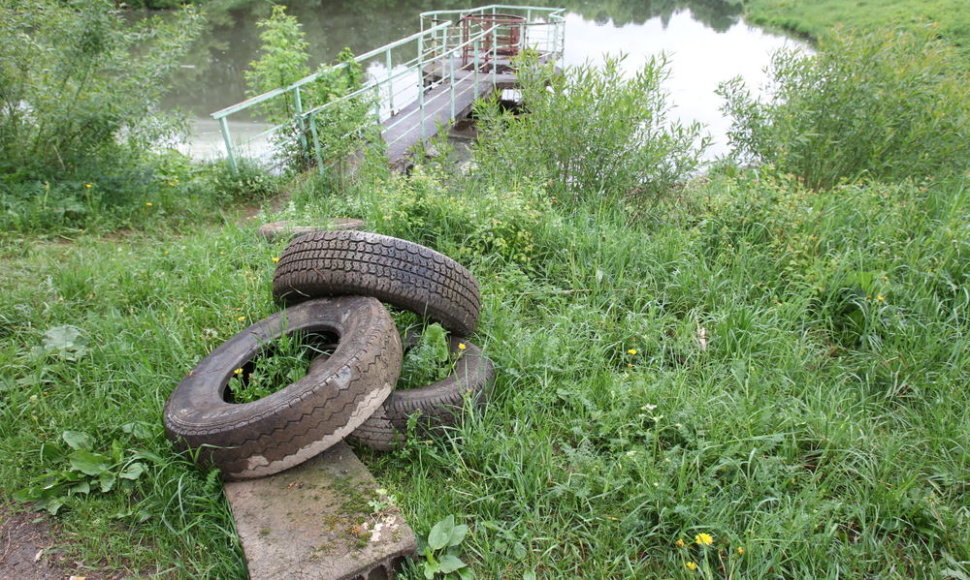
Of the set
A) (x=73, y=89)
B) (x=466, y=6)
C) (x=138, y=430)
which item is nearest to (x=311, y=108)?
(x=73, y=89)

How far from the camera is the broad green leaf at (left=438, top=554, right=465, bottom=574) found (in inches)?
81.4

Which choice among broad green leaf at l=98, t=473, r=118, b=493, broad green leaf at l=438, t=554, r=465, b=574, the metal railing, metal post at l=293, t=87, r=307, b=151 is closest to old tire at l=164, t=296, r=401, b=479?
broad green leaf at l=98, t=473, r=118, b=493

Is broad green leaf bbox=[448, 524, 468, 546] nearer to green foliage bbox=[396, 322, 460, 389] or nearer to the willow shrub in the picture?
green foliage bbox=[396, 322, 460, 389]

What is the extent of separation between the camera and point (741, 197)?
4.26 m

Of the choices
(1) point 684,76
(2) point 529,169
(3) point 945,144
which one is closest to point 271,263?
(2) point 529,169

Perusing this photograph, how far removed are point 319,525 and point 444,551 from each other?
0.47 meters

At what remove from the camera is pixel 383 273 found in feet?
9.31

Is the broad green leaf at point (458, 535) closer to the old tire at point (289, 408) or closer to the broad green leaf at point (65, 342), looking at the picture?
the old tire at point (289, 408)

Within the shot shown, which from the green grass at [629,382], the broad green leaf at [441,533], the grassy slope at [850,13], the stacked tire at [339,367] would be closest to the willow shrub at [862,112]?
the green grass at [629,382]

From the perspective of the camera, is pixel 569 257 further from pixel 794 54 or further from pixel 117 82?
pixel 117 82

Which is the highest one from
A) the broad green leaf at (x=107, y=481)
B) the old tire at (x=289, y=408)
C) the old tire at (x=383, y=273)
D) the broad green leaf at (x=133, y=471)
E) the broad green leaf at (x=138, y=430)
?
the old tire at (x=383, y=273)

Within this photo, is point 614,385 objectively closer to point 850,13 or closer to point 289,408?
point 289,408

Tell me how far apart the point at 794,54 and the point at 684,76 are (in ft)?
38.2

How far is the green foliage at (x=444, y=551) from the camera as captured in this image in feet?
6.81
